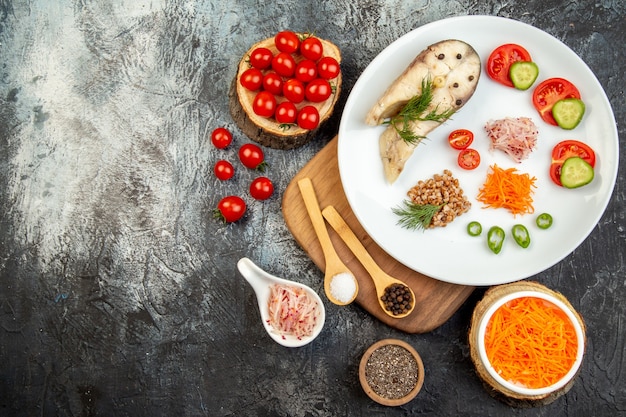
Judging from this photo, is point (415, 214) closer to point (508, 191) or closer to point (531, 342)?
point (508, 191)

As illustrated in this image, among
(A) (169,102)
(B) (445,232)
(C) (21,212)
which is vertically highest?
(B) (445,232)

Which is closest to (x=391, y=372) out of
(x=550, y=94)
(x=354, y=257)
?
(x=354, y=257)

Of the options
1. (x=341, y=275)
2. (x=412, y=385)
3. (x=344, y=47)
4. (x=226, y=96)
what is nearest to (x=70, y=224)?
(x=226, y=96)

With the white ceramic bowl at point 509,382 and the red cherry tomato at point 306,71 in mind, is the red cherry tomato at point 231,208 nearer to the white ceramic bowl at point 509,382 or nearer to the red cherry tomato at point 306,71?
the red cherry tomato at point 306,71

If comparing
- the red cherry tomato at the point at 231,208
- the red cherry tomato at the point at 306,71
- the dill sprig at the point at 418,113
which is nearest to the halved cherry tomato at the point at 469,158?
the dill sprig at the point at 418,113

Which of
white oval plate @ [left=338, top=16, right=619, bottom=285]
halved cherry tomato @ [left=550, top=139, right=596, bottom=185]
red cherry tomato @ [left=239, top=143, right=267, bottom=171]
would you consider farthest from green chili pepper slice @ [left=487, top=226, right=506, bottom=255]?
red cherry tomato @ [left=239, top=143, right=267, bottom=171]

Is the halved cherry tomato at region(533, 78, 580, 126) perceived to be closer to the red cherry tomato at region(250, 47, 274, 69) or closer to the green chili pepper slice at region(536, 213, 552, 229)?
the green chili pepper slice at region(536, 213, 552, 229)

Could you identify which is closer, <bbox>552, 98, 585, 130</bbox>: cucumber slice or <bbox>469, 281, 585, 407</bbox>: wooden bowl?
<bbox>469, 281, 585, 407</bbox>: wooden bowl

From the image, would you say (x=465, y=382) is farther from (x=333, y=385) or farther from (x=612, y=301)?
(x=612, y=301)
